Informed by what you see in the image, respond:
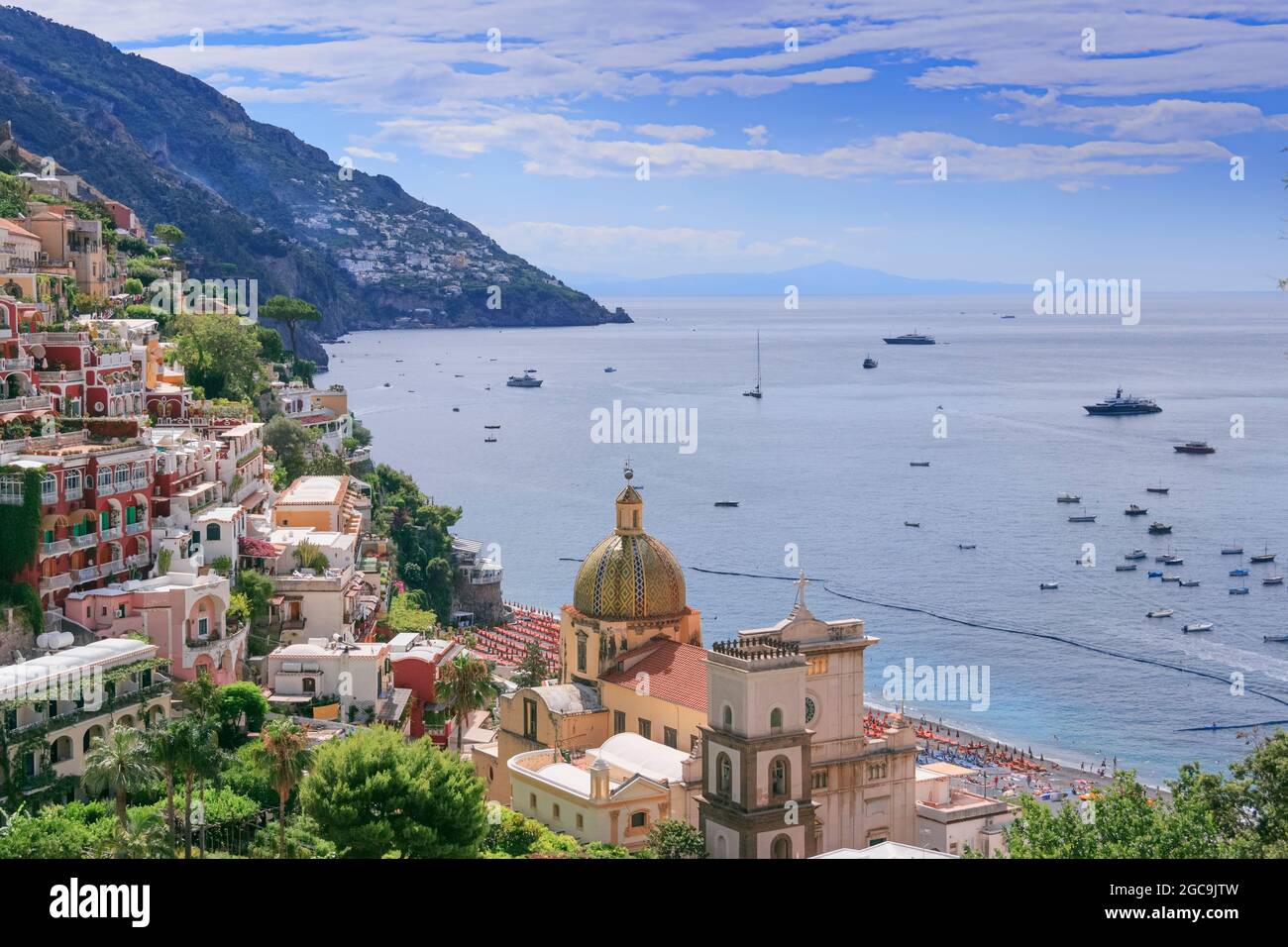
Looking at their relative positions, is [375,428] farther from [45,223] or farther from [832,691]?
[832,691]

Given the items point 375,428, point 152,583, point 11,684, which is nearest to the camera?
point 11,684

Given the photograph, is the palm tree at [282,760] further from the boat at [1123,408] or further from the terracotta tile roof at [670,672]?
the boat at [1123,408]

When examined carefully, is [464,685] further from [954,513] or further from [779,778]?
[954,513]

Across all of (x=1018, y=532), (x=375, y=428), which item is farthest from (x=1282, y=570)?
(x=375, y=428)

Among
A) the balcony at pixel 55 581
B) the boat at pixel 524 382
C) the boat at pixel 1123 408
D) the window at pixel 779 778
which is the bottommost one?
the window at pixel 779 778

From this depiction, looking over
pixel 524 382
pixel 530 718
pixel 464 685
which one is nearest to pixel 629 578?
pixel 530 718

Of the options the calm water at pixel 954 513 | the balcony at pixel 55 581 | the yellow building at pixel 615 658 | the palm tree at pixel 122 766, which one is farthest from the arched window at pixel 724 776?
the calm water at pixel 954 513
